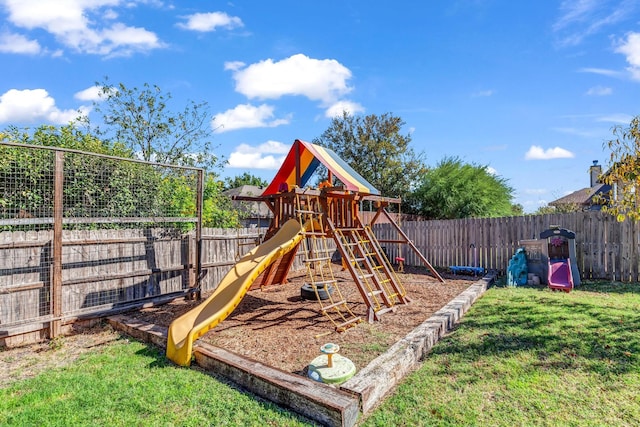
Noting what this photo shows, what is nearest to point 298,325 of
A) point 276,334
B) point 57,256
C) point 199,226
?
point 276,334

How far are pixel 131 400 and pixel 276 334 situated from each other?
5.97 feet

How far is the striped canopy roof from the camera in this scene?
19.9 feet

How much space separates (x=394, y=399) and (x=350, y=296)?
11.6ft

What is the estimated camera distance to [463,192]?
1520cm

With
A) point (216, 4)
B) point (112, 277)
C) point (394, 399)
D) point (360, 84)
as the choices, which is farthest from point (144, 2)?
point (394, 399)

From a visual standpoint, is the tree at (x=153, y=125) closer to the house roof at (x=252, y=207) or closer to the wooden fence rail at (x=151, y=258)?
the house roof at (x=252, y=207)

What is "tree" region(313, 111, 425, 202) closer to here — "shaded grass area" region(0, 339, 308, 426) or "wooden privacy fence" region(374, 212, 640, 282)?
"wooden privacy fence" region(374, 212, 640, 282)

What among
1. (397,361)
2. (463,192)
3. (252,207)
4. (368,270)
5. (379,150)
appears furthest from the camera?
(379,150)

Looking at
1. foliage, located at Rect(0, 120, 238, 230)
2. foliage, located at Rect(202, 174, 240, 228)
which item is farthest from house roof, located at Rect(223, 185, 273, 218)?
foliage, located at Rect(0, 120, 238, 230)

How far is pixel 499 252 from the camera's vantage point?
351 inches

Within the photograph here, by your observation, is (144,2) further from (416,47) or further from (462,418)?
(462,418)

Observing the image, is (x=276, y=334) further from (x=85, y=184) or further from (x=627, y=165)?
(x=627, y=165)

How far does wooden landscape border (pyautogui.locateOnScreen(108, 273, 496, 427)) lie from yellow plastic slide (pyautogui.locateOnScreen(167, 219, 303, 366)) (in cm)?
18

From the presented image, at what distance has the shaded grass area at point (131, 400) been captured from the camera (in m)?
2.50
